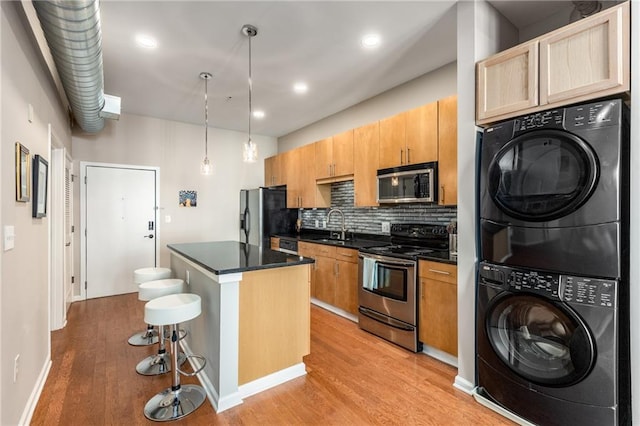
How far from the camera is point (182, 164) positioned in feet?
17.5

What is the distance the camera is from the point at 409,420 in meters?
1.96

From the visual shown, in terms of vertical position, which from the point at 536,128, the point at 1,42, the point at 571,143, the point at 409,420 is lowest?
the point at 409,420

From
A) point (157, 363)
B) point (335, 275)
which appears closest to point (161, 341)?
point (157, 363)

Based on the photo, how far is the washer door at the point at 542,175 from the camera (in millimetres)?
1701

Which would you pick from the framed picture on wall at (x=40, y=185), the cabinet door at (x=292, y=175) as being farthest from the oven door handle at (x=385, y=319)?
the framed picture on wall at (x=40, y=185)

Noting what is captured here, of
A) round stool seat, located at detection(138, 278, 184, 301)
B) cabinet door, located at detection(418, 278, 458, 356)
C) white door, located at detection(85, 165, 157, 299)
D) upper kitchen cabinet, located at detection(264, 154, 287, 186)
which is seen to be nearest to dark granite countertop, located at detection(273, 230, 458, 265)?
cabinet door, located at detection(418, 278, 458, 356)

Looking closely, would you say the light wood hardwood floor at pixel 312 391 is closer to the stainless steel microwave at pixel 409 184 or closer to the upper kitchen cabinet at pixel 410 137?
the stainless steel microwave at pixel 409 184

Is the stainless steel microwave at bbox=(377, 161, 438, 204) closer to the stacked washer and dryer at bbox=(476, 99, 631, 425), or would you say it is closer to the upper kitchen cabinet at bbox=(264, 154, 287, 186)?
the stacked washer and dryer at bbox=(476, 99, 631, 425)

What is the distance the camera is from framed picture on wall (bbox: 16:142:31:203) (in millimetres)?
1870

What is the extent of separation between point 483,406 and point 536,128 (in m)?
1.84

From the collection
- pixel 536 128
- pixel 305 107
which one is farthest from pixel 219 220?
pixel 536 128

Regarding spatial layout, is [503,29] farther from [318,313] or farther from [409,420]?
[318,313]

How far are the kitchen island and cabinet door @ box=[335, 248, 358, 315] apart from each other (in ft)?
3.67

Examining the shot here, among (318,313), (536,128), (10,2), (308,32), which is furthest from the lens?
(318,313)
